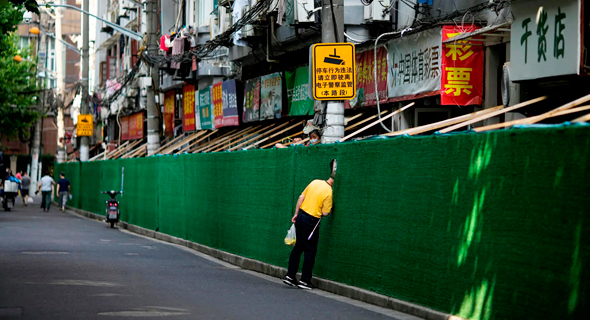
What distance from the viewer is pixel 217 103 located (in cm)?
3297

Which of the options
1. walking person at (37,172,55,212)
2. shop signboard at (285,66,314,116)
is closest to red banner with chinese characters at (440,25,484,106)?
shop signboard at (285,66,314,116)

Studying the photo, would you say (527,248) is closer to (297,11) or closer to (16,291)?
(16,291)

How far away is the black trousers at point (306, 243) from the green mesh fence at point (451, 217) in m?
0.32

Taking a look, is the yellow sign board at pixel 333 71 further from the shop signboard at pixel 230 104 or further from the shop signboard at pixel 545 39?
the shop signboard at pixel 230 104

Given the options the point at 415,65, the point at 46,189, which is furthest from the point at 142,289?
the point at 46,189

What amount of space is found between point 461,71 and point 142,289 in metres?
7.07

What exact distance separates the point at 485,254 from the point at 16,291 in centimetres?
622

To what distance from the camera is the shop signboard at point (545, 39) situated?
13016 millimetres

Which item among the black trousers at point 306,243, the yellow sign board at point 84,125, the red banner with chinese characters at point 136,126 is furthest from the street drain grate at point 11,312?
the yellow sign board at point 84,125

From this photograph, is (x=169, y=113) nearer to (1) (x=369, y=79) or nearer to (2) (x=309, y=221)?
(1) (x=369, y=79)

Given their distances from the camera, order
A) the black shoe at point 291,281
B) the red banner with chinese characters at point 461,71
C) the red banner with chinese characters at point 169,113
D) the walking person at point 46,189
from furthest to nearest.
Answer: the walking person at point 46,189, the red banner with chinese characters at point 169,113, the red banner with chinese characters at point 461,71, the black shoe at point 291,281

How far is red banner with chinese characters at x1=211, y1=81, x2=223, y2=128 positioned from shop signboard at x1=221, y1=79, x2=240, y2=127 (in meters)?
0.54

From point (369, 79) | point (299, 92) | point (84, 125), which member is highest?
point (84, 125)

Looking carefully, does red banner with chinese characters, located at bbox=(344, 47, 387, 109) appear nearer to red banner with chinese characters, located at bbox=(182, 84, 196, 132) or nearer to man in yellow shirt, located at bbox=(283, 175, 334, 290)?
man in yellow shirt, located at bbox=(283, 175, 334, 290)
